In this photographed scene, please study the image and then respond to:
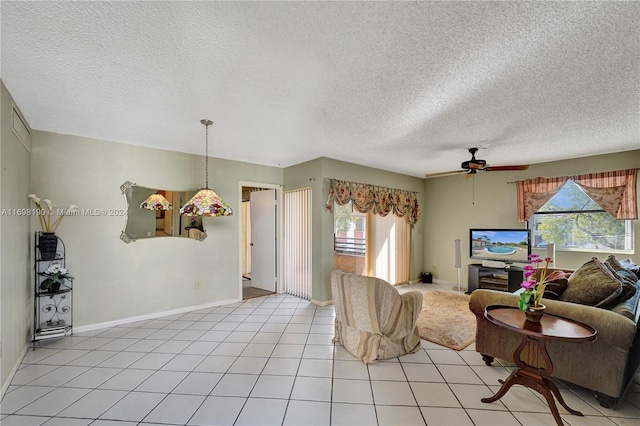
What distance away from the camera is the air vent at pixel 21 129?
8.44ft

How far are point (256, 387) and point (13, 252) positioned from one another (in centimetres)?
254

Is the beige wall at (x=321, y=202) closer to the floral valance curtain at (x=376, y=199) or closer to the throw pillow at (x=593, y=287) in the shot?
the floral valance curtain at (x=376, y=199)

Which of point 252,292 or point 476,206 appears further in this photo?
point 476,206

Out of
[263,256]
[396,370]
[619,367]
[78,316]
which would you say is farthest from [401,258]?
[78,316]

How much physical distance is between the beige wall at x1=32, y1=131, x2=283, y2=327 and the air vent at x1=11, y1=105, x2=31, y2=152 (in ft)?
0.51

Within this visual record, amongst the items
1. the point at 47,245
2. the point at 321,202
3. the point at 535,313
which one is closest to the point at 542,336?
the point at 535,313

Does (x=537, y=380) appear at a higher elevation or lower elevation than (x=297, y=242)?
lower

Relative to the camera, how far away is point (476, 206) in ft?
19.3

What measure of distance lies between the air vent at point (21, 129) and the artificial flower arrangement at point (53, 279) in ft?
4.61

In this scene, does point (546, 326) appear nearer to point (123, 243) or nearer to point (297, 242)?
point (297, 242)

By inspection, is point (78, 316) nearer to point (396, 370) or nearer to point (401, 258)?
point (396, 370)

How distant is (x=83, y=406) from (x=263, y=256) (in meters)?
3.69

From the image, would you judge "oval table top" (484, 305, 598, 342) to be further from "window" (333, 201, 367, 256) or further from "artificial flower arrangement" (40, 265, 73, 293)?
"artificial flower arrangement" (40, 265, 73, 293)

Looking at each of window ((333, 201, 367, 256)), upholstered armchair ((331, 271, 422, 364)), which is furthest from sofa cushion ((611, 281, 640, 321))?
window ((333, 201, 367, 256))
